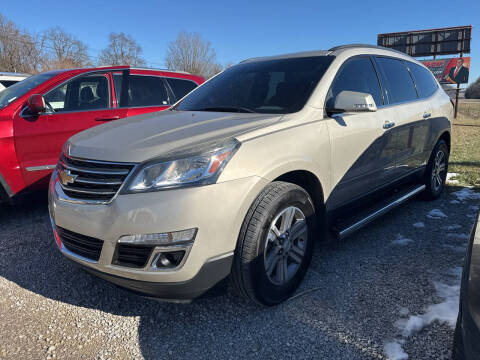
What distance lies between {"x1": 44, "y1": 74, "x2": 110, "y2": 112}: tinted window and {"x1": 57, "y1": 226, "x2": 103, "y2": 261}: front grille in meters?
2.56

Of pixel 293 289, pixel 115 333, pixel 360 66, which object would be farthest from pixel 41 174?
pixel 360 66

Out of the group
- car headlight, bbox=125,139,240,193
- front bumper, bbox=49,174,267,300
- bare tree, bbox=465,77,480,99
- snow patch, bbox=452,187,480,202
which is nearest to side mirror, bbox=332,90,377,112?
front bumper, bbox=49,174,267,300

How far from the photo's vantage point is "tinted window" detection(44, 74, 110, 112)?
4.32 meters

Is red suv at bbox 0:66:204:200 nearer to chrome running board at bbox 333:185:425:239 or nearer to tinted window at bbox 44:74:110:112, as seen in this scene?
tinted window at bbox 44:74:110:112

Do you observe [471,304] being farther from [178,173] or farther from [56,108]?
[56,108]

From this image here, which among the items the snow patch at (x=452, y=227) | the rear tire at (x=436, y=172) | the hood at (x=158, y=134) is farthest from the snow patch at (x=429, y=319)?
the rear tire at (x=436, y=172)

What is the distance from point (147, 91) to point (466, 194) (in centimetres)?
479

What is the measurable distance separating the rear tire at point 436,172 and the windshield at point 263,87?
2323 mm

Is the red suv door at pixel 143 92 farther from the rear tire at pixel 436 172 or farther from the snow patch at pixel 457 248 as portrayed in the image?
the snow patch at pixel 457 248

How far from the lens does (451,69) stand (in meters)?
23.2

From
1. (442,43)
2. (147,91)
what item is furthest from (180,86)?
(442,43)

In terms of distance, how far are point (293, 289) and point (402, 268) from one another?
1.06 meters

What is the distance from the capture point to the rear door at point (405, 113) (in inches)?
140

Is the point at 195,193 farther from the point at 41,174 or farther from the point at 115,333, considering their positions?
the point at 41,174
